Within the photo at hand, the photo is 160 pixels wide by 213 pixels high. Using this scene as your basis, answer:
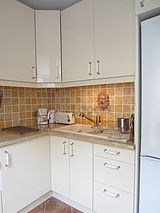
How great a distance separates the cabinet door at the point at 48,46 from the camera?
1.82 metres

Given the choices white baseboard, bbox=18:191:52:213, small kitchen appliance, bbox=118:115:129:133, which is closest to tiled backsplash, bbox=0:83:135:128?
small kitchen appliance, bbox=118:115:129:133

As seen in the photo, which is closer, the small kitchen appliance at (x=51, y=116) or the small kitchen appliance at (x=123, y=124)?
the small kitchen appliance at (x=123, y=124)

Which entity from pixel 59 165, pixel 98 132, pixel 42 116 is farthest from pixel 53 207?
pixel 42 116

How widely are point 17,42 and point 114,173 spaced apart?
165 centimetres

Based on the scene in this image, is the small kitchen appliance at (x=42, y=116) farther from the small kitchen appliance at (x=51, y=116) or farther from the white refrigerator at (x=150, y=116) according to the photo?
the white refrigerator at (x=150, y=116)

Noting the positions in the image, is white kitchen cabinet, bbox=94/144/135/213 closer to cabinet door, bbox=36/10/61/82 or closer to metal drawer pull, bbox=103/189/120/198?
metal drawer pull, bbox=103/189/120/198

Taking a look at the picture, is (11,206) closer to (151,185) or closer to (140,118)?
(151,185)

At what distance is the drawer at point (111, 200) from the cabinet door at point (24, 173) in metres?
0.64

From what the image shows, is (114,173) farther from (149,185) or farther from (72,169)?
(72,169)

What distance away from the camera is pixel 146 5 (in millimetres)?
1105

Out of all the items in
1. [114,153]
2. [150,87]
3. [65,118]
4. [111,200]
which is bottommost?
[111,200]

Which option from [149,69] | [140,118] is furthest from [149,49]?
[140,118]

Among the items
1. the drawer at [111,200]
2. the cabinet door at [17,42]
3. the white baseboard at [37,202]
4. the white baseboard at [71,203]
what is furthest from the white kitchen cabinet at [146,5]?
the white baseboard at [37,202]

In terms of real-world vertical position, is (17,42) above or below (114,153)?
above
